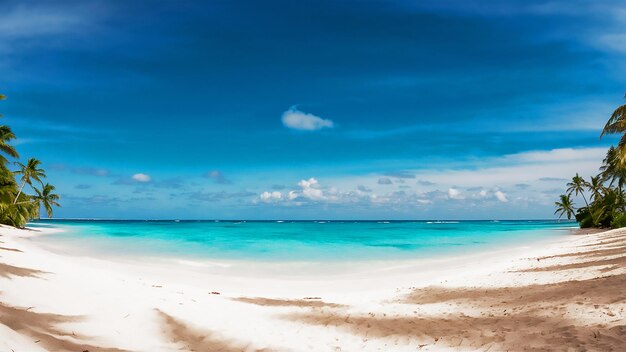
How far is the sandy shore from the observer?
6.80 m

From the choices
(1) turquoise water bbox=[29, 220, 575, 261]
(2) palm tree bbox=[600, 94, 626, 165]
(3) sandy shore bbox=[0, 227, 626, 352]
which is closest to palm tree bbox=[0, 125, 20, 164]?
(1) turquoise water bbox=[29, 220, 575, 261]

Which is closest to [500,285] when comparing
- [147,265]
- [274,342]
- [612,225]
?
[274,342]

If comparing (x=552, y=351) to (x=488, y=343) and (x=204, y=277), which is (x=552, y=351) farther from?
(x=204, y=277)

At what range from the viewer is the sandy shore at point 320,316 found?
22.3ft

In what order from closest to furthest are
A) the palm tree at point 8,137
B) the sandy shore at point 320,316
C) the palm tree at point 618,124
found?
the sandy shore at point 320,316
the palm tree at point 618,124
the palm tree at point 8,137

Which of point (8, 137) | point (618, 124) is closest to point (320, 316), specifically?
point (618, 124)

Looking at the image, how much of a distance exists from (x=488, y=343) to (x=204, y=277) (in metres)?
14.0

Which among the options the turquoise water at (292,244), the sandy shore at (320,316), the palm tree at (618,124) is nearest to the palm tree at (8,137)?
the turquoise water at (292,244)

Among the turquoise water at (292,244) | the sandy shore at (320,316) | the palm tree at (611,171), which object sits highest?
the palm tree at (611,171)

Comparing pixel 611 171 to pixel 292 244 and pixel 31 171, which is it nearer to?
pixel 292 244

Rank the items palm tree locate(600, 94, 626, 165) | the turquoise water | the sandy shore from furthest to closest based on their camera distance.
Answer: the turquoise water, palm tree locate(600, 94, 626, 165), the sandy shore

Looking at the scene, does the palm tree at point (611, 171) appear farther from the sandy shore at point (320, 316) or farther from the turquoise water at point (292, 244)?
the sandy shore at point (320, 316)

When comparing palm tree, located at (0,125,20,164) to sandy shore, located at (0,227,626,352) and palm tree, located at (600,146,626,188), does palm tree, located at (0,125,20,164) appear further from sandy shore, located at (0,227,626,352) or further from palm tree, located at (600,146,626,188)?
palm tree, located at (600,146,626,188)

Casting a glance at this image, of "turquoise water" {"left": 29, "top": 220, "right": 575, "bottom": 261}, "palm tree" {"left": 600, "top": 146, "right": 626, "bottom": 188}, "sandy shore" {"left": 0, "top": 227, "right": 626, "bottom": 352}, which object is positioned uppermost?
"palm tree" {"left": 600, "top": 146, "right": 626, "bottom": 188}
